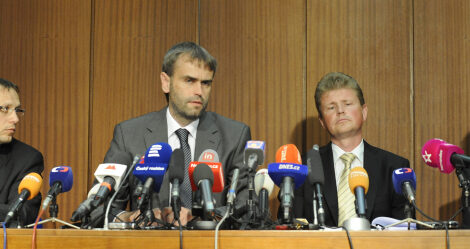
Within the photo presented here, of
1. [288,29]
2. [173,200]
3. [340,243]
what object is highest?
[288,29]

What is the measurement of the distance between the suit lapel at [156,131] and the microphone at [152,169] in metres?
0.95

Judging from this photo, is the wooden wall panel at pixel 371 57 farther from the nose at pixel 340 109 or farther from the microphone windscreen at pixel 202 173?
the microphone windscreen at pixel 202 173

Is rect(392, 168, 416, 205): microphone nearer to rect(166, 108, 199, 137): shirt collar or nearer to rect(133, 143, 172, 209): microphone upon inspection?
rect(133, 143, 172, 209): microphone

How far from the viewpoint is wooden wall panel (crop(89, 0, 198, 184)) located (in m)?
4.07

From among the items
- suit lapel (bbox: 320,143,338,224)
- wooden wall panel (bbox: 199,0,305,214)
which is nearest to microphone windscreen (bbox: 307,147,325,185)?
suit lapel (bbox: 320,143,338,224)

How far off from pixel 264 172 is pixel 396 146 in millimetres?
2109

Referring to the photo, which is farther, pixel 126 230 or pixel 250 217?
pixel 250 217

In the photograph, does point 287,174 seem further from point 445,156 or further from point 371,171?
point 371,171

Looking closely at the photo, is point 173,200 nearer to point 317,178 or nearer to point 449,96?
point 317,178

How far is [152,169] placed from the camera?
1.95m

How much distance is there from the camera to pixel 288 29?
4.11 meters

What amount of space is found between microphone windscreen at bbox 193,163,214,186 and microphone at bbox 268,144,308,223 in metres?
0.21

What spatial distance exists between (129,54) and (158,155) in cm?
225

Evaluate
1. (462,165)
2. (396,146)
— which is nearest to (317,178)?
(462,165)
